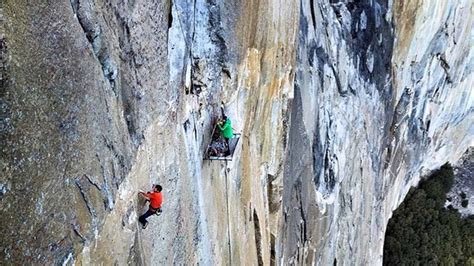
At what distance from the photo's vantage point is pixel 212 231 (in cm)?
873

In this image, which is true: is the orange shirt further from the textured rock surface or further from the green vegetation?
the textured rock surface

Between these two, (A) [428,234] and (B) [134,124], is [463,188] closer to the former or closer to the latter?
(A) [428,234]

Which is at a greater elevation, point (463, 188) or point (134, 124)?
point (134, 124)

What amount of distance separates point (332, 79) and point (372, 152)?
16.8 ft

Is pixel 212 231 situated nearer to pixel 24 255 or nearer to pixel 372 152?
pixel 24 255

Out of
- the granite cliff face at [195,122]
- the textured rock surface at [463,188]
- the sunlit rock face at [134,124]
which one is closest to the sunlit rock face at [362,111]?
the granite cliff face at [195,122]

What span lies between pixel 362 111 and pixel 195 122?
34.2 ft

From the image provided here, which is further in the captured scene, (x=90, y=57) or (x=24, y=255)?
(x=90, y=57)

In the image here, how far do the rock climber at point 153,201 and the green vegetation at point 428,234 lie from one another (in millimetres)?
21012

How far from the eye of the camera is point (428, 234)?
25.8 meters

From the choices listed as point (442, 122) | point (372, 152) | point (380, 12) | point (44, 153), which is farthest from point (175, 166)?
point (442, 122)

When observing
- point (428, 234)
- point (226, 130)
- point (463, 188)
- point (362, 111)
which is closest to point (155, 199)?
point (226, 130)

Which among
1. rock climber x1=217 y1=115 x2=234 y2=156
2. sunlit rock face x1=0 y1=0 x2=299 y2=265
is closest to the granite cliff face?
sunlit rock face x1=0 y1=0 x2=299 y2=265

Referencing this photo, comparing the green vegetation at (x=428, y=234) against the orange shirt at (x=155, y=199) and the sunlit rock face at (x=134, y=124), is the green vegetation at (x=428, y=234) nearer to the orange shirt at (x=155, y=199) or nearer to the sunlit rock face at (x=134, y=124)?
the sunlit rock face at (x=134, y=124)
